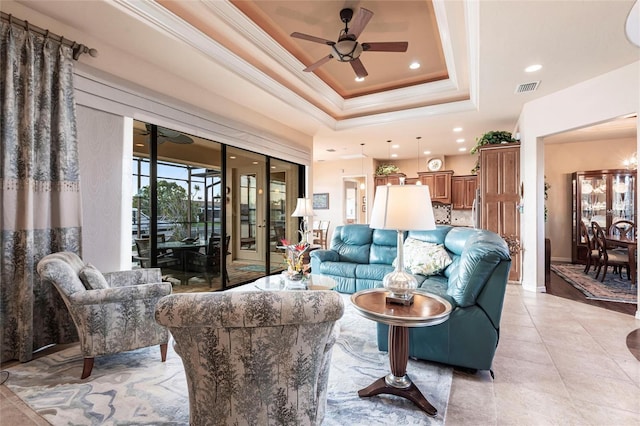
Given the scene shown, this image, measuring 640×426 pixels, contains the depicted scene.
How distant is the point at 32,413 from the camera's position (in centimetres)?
178

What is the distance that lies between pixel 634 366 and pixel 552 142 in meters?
6.09

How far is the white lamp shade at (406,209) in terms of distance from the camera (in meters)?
1.82

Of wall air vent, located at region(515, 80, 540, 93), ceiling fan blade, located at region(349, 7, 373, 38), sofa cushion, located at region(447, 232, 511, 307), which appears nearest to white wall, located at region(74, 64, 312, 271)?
ceiling fan blade, located at region(349, 7, 373, 38)

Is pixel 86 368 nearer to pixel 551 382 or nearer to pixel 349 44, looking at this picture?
pixel 551 382

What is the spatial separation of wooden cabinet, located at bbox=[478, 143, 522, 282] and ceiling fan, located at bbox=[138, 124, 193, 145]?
4.83 metres

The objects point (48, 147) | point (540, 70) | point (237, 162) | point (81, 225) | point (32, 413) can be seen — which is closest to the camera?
point (32, 413)

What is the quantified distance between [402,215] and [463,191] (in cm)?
684

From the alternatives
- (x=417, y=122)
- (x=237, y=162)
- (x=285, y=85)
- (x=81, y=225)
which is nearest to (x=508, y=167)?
(x=417, y=122)

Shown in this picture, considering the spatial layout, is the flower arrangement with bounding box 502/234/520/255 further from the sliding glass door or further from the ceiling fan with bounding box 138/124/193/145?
the ceiling fan with bounding box 138/124/193/145

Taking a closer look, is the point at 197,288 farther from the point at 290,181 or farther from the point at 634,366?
the point at 634,366

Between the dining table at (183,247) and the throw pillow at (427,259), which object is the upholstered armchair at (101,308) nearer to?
the dining table at (183,247)

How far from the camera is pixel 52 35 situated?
249 cm

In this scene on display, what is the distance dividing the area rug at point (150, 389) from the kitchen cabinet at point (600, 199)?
6.58 metres

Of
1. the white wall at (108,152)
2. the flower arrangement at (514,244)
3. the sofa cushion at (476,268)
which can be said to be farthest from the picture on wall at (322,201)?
the sofa cushion at (476,268)
